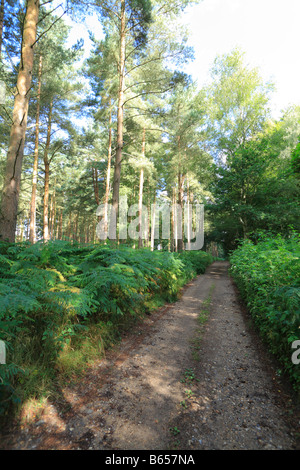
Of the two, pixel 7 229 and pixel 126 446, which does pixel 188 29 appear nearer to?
pixel 7 229

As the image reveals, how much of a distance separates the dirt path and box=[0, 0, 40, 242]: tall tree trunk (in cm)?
393

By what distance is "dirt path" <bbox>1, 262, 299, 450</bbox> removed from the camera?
2014 mm

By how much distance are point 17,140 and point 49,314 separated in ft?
14.8

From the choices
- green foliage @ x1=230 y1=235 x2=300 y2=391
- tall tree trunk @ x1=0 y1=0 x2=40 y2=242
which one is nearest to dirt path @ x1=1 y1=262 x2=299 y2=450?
green foliage @ x1=230 y1=235 x2=300 y2=391

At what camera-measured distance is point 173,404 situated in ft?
8.34

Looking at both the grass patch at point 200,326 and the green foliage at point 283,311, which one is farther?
the grass patch at point 200,326

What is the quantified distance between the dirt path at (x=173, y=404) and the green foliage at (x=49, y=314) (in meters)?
0.36

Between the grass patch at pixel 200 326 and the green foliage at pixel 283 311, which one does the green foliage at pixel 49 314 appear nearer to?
the grass patch at pixel 200 326

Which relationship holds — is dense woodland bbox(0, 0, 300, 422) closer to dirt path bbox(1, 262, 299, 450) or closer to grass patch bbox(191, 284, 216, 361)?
dirt path bbox(1, 262, 299, 450)

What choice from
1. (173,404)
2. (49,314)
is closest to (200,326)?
(173,404)

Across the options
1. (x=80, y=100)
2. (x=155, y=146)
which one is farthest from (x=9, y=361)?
(x=155, y=146)

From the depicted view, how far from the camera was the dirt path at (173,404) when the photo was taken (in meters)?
2.01

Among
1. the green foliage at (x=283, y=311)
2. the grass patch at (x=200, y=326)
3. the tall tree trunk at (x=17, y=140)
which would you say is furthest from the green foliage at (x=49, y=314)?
the green foliage at (x=283, y=311)

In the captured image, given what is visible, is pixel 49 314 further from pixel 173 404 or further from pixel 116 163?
pixel 116 163
